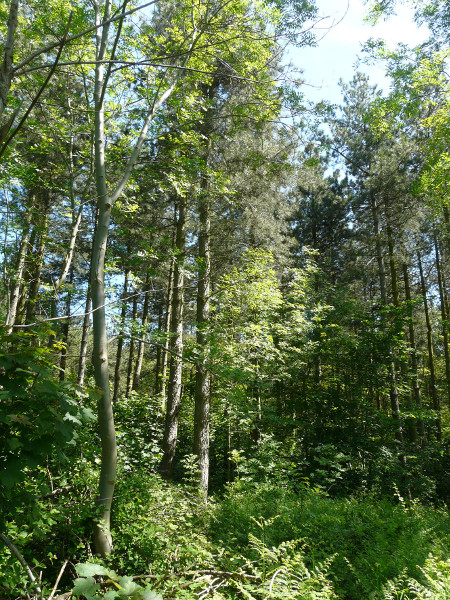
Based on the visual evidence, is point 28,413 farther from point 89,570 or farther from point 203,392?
point 203,392

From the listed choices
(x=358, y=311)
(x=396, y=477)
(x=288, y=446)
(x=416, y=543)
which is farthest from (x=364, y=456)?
(x=416, y=543)

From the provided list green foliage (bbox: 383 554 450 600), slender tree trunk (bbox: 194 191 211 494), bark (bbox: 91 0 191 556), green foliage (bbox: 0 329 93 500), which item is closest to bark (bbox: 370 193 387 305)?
slender tree trunk (bbox: 194 191 211 494)

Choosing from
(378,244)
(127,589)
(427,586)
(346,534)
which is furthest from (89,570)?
(378,244)

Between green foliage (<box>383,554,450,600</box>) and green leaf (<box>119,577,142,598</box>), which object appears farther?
green foliage (<box>383,554,450,600</box>)

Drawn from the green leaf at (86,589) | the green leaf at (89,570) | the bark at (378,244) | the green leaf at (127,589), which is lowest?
the green leaf at (86,589)

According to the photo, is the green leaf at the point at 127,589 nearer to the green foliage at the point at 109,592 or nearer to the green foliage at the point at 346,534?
the green foliage at the point at 109,592

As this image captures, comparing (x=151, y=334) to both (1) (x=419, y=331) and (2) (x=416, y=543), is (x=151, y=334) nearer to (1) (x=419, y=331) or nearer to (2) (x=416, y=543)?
(2) (x=416, y=543)

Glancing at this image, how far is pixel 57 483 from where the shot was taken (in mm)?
3922

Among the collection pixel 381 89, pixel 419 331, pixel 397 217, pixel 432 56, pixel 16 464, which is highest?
pixel 381 89

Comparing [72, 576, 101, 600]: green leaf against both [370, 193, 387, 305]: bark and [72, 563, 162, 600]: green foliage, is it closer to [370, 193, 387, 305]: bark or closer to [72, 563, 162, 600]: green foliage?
[72, 563, 162, 600]: green foliage

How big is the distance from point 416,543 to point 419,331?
759 inches

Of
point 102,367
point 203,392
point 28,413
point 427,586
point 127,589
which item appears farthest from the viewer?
point 203,392

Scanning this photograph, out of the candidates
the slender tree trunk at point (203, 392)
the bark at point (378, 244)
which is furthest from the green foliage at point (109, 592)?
the bark at point (378, 244)

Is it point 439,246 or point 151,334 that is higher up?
point 439,246
